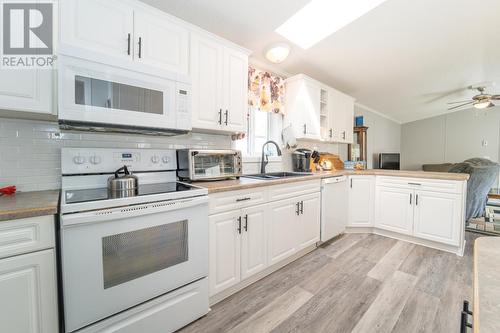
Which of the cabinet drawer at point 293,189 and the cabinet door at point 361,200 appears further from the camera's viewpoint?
the cabinet door at point 361,200

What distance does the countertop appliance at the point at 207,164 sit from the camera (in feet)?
5.79

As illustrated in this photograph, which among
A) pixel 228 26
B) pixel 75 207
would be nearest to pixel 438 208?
pixel 228 26

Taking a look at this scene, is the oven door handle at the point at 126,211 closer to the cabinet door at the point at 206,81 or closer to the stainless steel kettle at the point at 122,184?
the stainless steel kettle at the point at 122,184

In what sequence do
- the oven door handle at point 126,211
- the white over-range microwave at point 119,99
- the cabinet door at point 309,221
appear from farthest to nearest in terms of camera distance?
the cabinet door at point 309,221
the white over-range microwave at point 119,99
the oven door handle at point 126,211

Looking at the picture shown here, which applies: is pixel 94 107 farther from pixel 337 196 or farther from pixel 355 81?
pixel 355 81

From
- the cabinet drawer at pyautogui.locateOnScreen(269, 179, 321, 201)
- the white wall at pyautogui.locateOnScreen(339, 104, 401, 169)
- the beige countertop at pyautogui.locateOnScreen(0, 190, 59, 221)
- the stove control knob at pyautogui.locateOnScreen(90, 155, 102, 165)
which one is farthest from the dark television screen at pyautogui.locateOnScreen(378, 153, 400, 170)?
the beige countertop at pyautogui.locateOnScreen(0, 190, 59, 221)

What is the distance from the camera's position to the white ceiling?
76.2 inches

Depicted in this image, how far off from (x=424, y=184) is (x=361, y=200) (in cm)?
75

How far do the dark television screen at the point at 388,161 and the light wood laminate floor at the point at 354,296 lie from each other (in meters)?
3.08

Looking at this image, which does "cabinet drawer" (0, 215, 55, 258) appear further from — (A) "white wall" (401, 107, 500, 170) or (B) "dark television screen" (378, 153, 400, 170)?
(A) "white wall" (401, 107, 500, 170)

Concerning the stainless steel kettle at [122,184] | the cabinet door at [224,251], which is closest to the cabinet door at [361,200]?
the cabinet door at [224,251]

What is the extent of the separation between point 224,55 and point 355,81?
2.61 meters

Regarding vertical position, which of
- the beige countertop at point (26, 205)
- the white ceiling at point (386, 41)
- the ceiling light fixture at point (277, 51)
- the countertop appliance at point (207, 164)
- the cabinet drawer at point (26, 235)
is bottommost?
the cabinet drawer at point (26, 235)

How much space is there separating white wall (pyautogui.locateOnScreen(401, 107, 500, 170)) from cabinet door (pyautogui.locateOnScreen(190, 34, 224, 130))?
770 cm
